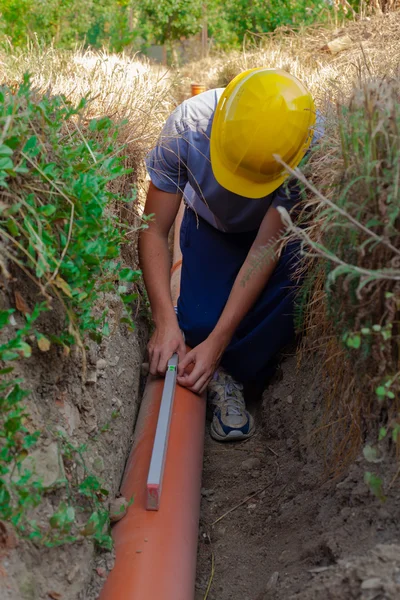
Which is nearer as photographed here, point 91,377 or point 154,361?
point 91,377

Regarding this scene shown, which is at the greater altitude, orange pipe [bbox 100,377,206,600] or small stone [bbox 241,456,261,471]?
orange pipe [bbox 100,377,206,600]

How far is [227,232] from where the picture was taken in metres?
2.65

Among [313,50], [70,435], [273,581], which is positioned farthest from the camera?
[313,50]

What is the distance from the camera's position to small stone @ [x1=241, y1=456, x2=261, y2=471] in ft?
7.57

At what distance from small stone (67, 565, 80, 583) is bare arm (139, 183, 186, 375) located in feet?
3.14

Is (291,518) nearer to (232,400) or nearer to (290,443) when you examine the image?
(290,443)

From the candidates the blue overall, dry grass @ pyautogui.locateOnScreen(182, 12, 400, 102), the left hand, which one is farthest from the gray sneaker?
dry grass @ pyautogui.locateOnScreen(182, 12, 400, 102)

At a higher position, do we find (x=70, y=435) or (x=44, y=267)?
(x=44, y=267)

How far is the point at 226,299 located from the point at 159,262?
16.4 inches

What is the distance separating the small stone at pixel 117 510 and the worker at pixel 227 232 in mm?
611

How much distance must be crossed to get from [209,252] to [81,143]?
955mm

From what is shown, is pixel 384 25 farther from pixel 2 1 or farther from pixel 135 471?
pixel 135 471

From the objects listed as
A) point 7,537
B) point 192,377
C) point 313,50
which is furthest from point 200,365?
point 313,50

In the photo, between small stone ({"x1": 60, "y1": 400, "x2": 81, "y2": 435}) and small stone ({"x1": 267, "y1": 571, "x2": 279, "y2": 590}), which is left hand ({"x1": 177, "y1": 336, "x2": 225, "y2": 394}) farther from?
small stone ({"x1": 267, "y1": 571, "x2": 279, "y2": 590})
